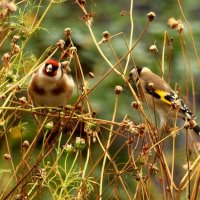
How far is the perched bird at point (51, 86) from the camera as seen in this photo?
5.72 feet

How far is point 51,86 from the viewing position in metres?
1.81

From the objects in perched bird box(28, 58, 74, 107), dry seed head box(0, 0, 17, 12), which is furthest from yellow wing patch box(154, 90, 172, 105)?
dry seed head box(0, 0, 17, 12)

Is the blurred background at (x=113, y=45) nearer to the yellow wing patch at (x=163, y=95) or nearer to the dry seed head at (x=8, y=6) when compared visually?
the yellow wing patch at (x=163, y=95)

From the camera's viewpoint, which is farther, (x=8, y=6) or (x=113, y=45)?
(x=113, y=45)

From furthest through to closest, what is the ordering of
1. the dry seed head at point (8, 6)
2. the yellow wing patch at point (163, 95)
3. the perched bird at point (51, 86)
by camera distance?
1. the yellow wing patch at point (163, 95)
2. the perched bird at point (51, 86)
3. the dry seed head at point (8, 6)

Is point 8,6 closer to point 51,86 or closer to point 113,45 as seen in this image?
point 51,86

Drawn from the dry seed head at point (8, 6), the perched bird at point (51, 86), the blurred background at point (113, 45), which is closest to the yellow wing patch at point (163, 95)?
the blurred background at point (113, 45)

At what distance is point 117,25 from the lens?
3404 millimetres

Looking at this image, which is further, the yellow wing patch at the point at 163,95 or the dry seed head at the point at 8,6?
the yellow wing patch at the point at 163,95

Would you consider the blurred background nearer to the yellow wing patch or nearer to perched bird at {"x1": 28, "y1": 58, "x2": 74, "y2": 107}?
the yellow wing patch

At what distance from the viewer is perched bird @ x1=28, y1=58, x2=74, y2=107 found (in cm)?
174

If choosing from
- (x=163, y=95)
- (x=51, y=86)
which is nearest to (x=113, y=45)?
(x=163, y=95)

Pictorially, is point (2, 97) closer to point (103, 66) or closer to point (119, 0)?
point (103, 66)

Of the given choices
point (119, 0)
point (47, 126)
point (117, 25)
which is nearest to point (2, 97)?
point (47, 126)
